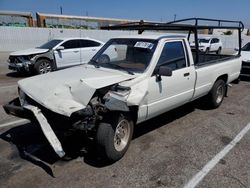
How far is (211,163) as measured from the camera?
12.4 ft

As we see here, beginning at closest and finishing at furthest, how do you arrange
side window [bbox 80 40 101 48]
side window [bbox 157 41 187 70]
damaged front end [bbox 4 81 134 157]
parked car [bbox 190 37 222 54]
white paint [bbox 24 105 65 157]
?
1. white paint [bbox 24 105 65 157]
2. damaged front end [bbox 4 81 134 157]
3. side window [bbox 157 41 187 70]
4. side window [bbox 80 40 101 48]
5. parked car [bbox 190 37 222 54]

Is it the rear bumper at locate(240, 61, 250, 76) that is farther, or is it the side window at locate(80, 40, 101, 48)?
the side window at locate(80, 40, 101, 48)

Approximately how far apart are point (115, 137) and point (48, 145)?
1276 millimetres

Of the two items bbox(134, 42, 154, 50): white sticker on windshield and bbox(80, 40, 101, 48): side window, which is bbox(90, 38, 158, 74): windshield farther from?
bbox(80, 40, 101, 48): side window

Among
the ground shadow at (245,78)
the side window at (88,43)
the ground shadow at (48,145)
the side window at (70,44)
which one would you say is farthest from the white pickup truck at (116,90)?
the side window at (88,43)

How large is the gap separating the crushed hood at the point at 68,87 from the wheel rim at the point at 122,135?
682mm

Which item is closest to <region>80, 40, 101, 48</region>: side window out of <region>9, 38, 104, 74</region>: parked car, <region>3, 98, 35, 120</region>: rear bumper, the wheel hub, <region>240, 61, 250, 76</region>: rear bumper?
<region>9, 38, 104, 74</region>: parked car

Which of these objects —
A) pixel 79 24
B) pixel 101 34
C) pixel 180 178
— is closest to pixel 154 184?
pixel 180 178

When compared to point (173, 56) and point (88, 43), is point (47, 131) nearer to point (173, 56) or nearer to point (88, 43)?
point (173, 56)

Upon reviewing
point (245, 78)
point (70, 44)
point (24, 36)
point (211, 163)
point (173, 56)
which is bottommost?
point (211, 163)

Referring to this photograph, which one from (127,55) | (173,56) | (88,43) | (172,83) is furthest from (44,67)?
(172,83)

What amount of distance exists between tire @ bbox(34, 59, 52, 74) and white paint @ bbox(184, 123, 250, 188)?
8436 mm

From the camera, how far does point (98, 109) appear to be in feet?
11.3

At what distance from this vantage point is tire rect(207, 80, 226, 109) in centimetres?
611
